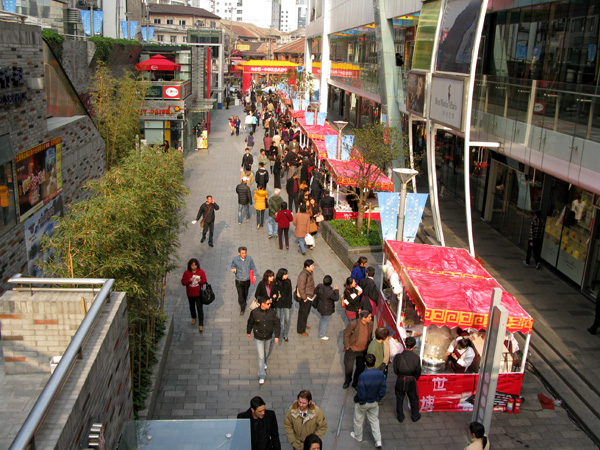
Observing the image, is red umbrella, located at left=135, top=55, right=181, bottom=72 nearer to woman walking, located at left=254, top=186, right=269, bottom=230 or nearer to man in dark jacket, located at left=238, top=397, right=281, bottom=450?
woman walking, located at left=254, top=186, right=269, bottom=230

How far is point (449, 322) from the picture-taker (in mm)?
8047

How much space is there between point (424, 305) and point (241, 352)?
10.8ft

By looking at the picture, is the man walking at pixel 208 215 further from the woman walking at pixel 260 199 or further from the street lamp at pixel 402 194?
the street lamp at pixel 402 194

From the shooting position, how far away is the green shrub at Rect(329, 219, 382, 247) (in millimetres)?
14680

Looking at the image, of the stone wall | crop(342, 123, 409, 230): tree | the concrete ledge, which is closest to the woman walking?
crop(342, 123, 409, 230): tree

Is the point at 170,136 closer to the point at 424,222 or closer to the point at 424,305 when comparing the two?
the point at 424,222

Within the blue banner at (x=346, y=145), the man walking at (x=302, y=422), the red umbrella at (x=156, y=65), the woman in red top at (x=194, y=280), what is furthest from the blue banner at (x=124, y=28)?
the man walking at (x=302, y=422)

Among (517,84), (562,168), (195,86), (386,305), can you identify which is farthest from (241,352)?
(195,86)

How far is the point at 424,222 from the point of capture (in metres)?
17.6

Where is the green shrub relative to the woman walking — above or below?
below

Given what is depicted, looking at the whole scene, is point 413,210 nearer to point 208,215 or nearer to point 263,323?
point 208,215

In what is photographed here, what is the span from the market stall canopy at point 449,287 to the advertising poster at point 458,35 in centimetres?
393

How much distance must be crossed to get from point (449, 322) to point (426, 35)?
862 centimetres

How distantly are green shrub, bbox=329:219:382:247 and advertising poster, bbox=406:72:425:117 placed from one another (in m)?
3.14
